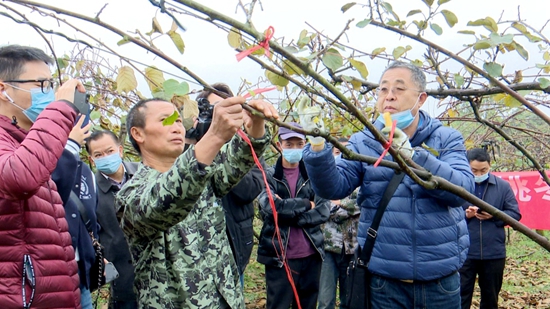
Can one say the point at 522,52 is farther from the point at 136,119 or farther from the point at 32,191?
the point at 32,191

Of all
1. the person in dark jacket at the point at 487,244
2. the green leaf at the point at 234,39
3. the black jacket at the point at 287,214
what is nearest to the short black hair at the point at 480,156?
the person in dark jacket at the point at 487,244

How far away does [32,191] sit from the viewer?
1.69m

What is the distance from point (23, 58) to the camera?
2.03 meters

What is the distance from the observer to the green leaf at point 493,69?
5.06 ft

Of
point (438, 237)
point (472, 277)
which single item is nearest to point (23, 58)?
point (438, 237)

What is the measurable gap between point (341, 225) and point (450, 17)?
2.93 metres

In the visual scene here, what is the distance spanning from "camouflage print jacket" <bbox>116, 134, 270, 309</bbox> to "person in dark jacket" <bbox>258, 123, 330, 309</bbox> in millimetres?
1896

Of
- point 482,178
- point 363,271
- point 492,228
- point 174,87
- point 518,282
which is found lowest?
point 518,282

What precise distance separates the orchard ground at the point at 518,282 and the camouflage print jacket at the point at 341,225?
1.67 metres

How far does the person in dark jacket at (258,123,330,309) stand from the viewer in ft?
13.0

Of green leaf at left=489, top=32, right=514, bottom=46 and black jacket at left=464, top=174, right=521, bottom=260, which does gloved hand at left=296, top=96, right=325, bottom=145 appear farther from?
black jacket at left=464, top=174, right=521, bottom=260

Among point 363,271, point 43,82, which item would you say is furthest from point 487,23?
point 43,82

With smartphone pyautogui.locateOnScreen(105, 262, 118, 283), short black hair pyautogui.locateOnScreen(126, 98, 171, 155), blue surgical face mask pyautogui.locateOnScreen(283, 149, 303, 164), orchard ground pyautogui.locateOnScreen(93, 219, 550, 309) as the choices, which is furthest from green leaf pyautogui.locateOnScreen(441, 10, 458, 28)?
orchard ground pyautogui.locateOnScreen(93, 219, 550, 309)

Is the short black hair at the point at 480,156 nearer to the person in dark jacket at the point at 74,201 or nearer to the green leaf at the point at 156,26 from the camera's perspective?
the person in dark jacket at the point at 74,201
